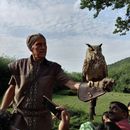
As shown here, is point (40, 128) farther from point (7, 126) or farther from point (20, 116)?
point (7, 126)

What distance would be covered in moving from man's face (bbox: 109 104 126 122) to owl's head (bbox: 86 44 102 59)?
627 centimetres

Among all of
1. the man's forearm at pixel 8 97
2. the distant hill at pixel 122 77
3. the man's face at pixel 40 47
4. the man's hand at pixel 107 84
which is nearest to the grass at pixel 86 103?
the distant hill at pixel 122 77

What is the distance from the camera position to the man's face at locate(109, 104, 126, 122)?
6.46 m

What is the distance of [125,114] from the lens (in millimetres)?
6527

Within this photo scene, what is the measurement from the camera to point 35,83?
18.1ft

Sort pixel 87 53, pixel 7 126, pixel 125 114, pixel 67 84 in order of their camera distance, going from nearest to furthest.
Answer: pixel 7 126
pixel 67 84
pixel 125 114
pixel 87 53

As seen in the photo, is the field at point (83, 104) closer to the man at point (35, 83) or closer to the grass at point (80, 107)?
the grass at point (80, 107)

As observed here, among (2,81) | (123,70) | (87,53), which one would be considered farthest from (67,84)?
(123,70)

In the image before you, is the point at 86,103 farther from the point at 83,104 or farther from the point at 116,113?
the point at 116,113

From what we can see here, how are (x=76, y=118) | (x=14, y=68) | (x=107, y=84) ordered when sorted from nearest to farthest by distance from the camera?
1. (x=107, y=84)
2. (x=14, y=68)
3. (x=76, y=118)

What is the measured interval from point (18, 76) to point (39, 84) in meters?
0.26

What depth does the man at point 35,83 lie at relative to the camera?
546cm

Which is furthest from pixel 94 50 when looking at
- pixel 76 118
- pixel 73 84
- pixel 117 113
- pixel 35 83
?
pixel 73 84

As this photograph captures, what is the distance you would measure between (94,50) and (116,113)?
21.4ft
